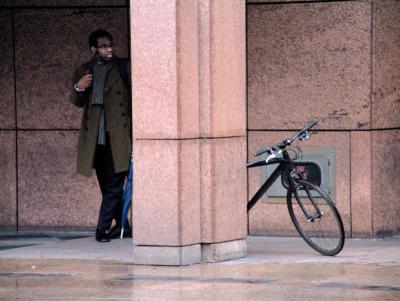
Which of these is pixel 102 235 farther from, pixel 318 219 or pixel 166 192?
pixel 318 219

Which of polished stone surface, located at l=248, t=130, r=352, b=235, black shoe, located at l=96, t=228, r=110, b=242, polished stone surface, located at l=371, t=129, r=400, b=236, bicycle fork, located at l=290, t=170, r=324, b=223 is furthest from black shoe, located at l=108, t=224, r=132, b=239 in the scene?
polished stone surface, located at l=371, t=129, r=400, b=236

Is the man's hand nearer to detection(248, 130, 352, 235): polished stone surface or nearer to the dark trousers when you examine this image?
the dark trousers

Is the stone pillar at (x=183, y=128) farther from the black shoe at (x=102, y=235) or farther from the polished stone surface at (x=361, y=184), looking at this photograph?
the polished stone surface at (x=361, y=184)

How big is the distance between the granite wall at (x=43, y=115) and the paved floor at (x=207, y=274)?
100cm

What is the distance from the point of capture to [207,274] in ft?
33.9

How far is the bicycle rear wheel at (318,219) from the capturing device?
11266 millimetres

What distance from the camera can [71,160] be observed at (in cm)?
1358

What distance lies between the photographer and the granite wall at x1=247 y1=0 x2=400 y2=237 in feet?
41.6

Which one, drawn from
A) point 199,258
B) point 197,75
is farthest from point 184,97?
point 199,258

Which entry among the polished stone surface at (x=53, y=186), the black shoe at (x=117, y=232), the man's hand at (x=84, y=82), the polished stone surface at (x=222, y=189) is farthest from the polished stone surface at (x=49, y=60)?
the polished stone surface at (x=222, y=189)

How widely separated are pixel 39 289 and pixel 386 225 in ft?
14.9

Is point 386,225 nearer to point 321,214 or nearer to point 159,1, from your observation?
point 321,214

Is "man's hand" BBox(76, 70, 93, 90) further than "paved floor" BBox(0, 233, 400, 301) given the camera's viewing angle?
Yes

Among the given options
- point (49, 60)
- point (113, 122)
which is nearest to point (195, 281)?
point (113, 122)
